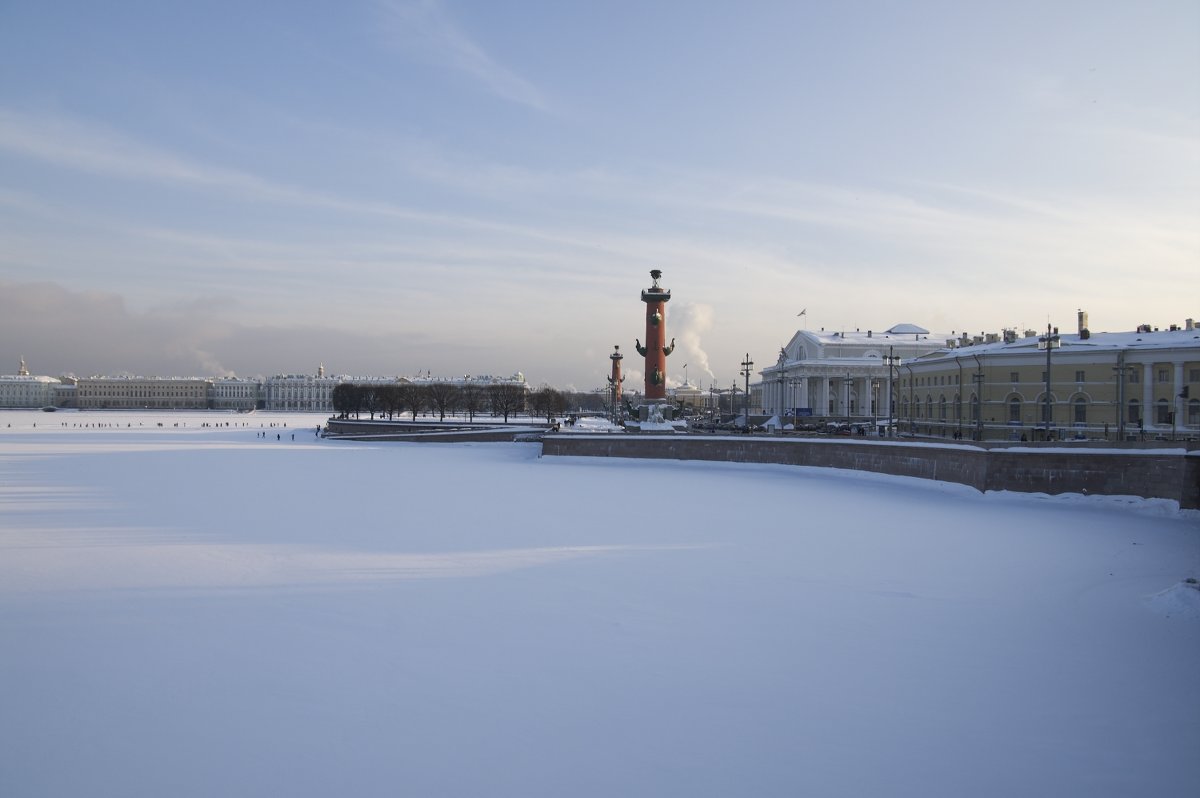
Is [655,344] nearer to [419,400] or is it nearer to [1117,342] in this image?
[1117,342]

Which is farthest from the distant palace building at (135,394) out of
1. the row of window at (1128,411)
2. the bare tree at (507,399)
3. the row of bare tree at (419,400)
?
the row of window at (1128,411)

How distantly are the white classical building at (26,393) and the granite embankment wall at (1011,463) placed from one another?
601 feet

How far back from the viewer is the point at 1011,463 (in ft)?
74.6

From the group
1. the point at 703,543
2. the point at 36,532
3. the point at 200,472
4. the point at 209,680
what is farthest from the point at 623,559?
the point at 200,472

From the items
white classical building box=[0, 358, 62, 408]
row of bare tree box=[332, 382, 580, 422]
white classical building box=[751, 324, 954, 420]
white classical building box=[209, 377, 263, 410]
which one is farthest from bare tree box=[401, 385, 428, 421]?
white classical building box=[0, 358, 62, 408]

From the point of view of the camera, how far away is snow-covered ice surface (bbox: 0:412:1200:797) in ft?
19.7

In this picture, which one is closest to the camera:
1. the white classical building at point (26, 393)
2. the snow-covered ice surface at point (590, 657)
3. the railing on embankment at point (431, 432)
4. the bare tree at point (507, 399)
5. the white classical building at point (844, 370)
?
the snow-covered ice surface at point (590, 657)

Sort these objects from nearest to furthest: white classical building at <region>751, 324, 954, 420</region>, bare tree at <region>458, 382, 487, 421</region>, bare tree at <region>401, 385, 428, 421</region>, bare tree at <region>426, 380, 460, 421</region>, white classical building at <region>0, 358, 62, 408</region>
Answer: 1. white classical building at <region>751, 324, 954, 420</region>
2. bare tree at <region>401, 385, 428, 421</region>
3. bare tree at <region>426, 380, 460, 421</region>
4. bare tree at <region>458, 382, 487, 421</region>
5. white classical building at <region>0, 358, 62, 408</region>

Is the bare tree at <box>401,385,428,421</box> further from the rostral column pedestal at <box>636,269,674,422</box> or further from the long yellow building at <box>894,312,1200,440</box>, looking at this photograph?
the long yellow building at <box>894,312,1200,440</box>

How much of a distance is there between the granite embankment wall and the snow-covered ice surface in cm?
→ 281

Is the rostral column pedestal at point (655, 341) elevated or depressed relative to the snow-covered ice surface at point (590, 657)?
elevated

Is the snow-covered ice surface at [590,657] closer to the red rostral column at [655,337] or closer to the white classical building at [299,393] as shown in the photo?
the red rostral column at [655,337]

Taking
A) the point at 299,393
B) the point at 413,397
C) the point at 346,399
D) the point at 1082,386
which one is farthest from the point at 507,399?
the point at 299,393

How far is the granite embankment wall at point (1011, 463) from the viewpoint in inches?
784
